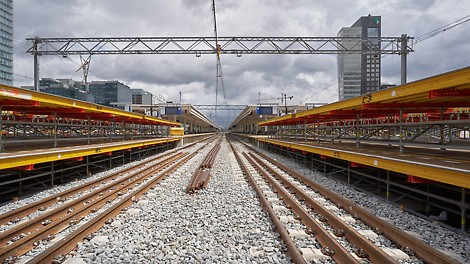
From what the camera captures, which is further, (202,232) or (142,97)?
(142,97)

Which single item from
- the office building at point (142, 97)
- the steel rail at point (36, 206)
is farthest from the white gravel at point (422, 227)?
the office building at point (142, 97)

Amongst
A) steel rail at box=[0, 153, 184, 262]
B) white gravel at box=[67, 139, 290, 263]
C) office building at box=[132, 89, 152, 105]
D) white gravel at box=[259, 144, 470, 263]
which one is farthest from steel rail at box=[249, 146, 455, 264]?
office building at box=[132, 89, 152, 105]

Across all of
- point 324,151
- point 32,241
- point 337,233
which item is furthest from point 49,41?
point 337,233

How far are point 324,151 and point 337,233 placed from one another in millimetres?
4998

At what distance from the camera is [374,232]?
16.3ft

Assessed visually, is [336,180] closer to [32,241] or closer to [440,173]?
[440,173]

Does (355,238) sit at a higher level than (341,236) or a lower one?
higher

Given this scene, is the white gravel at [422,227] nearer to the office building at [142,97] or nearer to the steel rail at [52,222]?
the steel rail at [52,222]

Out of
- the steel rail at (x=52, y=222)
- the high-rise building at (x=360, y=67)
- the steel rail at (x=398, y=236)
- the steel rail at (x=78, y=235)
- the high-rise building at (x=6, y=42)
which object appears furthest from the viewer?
the high-rise building at (x=6, y=42)

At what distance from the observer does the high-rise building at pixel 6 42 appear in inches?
3022

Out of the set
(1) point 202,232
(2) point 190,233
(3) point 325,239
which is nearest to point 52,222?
(2) point 190,233

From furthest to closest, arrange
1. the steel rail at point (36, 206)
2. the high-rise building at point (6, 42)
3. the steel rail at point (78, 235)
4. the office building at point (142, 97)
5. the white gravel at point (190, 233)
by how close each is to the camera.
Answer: the office building at point (142, 97)
the high-rise building at point (6, 42)
the steel rail at point (36, 206)
the white gravel at point (190, 233)
the steel rail at point (78, 235)

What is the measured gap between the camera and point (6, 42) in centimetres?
8250

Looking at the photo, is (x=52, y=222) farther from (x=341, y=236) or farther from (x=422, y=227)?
(x=422, y=227)
